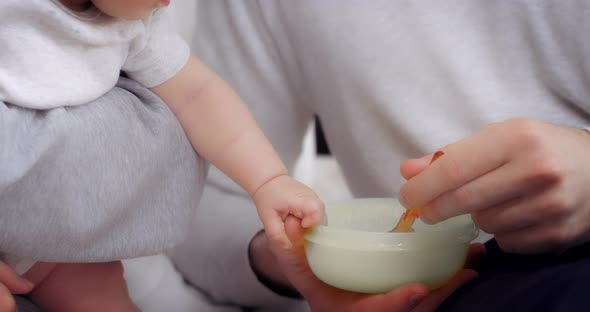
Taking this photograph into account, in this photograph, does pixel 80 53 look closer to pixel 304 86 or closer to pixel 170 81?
pixel 170 81

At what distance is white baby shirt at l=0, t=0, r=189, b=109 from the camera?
2.00 feet

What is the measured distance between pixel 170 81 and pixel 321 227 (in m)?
0.26

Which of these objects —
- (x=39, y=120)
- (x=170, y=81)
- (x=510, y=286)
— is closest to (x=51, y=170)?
(x=39, y=120)

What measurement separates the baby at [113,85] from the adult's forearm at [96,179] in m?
0.02

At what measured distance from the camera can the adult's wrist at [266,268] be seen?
933 millimetres

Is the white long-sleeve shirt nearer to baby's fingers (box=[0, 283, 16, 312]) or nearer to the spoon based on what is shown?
the spoon

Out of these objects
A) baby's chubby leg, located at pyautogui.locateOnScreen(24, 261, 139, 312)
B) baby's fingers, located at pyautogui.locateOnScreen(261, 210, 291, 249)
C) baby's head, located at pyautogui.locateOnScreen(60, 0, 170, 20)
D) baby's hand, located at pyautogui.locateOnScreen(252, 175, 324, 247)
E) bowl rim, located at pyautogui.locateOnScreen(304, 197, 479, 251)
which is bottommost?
baby's chubby leg, located at pyautogui.locateOnScreen(24, 261, 139, 312)

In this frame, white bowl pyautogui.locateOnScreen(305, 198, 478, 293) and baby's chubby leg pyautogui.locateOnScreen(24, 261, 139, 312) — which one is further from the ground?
white bowl pyautogui.locateOnScreen(305, 198, 478, 293)

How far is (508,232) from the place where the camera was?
2.11ft

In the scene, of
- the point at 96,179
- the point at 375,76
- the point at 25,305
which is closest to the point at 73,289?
the point at 25,305

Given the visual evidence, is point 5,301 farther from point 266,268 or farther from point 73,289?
point 266,268

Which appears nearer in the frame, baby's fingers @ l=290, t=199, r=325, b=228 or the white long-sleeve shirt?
baby's fingers @ l=290, t=199, r=325, b=228

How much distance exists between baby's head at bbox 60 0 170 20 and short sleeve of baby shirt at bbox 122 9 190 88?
55 millimetres

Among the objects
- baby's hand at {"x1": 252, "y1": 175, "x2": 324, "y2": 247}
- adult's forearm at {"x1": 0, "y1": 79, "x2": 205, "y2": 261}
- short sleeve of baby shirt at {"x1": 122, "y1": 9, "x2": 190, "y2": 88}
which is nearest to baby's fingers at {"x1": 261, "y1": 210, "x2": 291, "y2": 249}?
baby's hand at {"x1": 252, "y1": 175, "x2": 324, "y2": 247}
